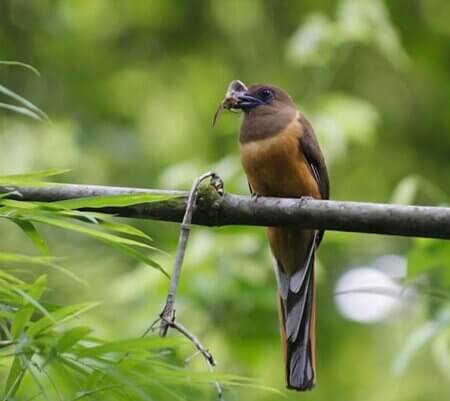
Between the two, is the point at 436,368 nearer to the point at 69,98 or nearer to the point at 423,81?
the point at 423,81

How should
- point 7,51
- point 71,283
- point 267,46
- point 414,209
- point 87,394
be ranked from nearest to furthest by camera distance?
point 87,394 < point 414,209 < point 71,283 < point 7,51 < point 267,46

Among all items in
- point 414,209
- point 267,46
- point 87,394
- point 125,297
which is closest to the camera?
point 87,394

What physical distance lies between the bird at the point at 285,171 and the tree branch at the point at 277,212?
1.32 m

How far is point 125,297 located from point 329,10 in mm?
4020

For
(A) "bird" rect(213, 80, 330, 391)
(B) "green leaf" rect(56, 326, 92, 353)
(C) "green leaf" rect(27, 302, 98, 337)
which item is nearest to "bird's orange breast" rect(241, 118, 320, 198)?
(A) "bird" rect(213, 80, 330, 391)

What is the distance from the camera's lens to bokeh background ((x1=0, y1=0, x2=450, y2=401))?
768 centimetres

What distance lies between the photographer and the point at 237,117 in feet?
26.9

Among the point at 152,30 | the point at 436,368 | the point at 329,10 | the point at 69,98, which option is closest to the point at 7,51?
the point at 69,98

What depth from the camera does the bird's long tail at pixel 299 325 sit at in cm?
415

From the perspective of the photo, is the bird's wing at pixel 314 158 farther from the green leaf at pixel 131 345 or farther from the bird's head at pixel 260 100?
the green leaf at pixel 131 345

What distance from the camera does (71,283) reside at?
7.96m

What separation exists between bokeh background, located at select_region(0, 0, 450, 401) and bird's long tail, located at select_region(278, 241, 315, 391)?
6.28ft

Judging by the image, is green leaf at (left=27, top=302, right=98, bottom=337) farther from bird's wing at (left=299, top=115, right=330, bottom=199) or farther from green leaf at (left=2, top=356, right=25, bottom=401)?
bird's wing at (left=299, top=115, right=330, bottom=199)

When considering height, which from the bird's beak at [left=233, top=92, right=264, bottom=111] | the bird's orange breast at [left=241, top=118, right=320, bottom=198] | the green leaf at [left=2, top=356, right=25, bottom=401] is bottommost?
the green leaf at [left=2, top=356, right=25, bottom=401]
